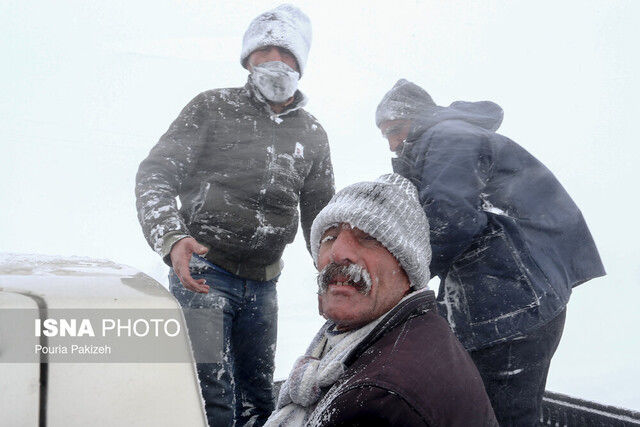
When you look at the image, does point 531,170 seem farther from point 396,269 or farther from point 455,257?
point 396,269

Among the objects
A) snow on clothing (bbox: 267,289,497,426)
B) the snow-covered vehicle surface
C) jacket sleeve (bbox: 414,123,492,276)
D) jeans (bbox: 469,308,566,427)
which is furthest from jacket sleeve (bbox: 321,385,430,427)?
jeans (bbox: 469,308,566,427)

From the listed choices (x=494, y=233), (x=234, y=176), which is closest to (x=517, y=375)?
(x=494, y=233)

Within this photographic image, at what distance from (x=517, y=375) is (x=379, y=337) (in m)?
0.94

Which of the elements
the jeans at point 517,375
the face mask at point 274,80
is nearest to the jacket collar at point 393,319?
the jeans at point 517,375

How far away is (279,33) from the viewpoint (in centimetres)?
255

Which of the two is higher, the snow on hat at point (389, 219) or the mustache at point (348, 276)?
the snow on hat at point (389, 219)

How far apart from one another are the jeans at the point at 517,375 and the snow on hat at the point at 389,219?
25.9 inches

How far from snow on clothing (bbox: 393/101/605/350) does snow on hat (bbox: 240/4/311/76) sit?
0.87 meters

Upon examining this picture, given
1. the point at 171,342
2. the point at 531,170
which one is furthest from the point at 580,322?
the point at 171,342

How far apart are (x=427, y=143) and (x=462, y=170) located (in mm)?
194

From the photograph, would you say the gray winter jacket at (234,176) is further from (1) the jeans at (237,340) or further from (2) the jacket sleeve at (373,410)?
(2) the jacket sleeve at (373,410)

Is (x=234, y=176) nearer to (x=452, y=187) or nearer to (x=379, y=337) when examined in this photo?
(x=452, y=187)

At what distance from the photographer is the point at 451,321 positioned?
2.03 meters

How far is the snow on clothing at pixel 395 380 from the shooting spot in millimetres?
984
